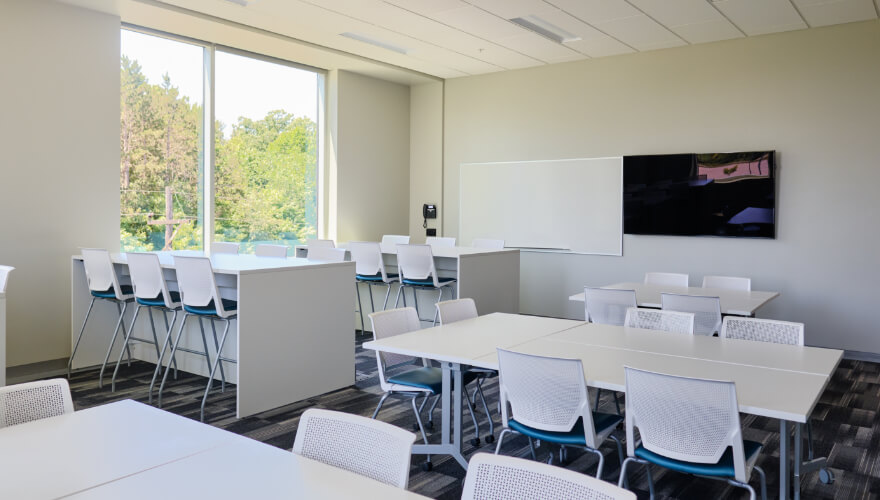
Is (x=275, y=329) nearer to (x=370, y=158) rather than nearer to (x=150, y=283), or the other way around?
(x=150, y=283)

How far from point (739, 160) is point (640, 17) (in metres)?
1.93

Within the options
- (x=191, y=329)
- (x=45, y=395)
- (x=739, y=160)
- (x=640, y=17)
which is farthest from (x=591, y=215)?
(x=45, y=395)

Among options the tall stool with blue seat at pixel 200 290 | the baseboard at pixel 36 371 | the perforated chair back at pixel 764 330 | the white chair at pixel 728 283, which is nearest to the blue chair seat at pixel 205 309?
the tall stool with blue seat at pixel 200 290

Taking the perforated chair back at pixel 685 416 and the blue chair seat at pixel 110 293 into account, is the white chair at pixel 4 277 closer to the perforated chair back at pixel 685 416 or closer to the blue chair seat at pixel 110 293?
the blue chair seat at pixel 110 293

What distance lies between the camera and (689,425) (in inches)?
96.0

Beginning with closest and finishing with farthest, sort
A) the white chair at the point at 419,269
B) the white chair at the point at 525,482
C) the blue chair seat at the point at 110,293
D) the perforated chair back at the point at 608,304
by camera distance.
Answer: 1. the white chair at the point at 525,482
2. the perforated chair back at the point at 608,304
3. the blue chair seat at the point at 110,293
4. the white chair at the point at 419,269

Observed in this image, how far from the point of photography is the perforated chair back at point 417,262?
6.18 meters

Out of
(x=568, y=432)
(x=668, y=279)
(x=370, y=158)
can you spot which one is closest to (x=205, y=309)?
(x=568, y=432)

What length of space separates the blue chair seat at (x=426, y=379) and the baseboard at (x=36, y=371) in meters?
3.53

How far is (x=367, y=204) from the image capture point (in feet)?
29.9

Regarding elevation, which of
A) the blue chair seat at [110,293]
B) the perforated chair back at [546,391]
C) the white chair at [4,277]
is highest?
the white chair at [4,277]

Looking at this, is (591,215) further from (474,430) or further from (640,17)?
(474,430)

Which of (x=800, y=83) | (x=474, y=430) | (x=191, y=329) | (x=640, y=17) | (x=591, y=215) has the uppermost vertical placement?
(x=640, y=17)

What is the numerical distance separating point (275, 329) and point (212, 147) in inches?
140
